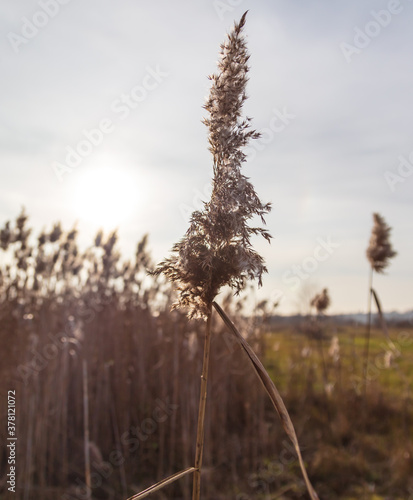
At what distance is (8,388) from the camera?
409cm

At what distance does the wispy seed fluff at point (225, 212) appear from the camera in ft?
3.85

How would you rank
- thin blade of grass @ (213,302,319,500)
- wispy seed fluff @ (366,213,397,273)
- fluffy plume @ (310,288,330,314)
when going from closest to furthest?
1. thin blade of grass @ (213,302,319,500)
2. wispy seed fluff @ (366,213,397,273)
3. fluffy plume @ (310,288,330,314)

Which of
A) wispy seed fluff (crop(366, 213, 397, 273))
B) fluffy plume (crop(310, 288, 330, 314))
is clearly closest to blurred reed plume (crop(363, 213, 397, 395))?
wispy seed fluff (crop(366, 213, 397, 273))

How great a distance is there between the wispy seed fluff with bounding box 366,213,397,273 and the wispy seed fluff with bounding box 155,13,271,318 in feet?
10.2

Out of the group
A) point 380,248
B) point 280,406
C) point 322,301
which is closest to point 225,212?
point 280,406

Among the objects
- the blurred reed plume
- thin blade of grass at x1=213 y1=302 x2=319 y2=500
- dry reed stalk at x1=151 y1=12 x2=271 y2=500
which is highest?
the blurred reed plume

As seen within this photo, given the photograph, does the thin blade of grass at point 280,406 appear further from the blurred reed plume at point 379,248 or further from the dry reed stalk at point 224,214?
the blurred reed plume at point 379,248

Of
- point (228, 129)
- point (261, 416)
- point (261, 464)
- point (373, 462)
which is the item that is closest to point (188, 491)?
point (261, 464)

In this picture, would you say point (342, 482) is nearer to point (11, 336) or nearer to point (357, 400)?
point (357, 400)

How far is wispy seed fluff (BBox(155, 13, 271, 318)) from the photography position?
1175 millimetres

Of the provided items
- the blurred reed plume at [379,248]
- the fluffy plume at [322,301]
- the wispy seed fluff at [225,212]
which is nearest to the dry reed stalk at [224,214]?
the wispy seed fluff at [225,212]

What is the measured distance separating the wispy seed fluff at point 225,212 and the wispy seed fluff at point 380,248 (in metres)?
3.10

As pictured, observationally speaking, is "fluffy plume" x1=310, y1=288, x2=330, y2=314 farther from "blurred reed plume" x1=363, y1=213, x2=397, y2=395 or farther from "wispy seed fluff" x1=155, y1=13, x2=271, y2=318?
"wispy seed fluff" x1=155, y1=13, x2=271, y2=318

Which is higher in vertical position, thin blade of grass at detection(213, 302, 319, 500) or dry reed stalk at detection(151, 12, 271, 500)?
dry reed stalk at detection(151, 12, 271, 500)
